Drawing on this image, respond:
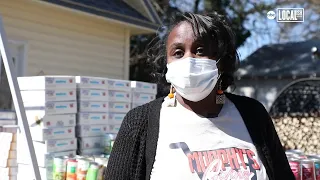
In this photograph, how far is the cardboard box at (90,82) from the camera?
4559 millimetres

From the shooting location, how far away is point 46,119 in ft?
13.8

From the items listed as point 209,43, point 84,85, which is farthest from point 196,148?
point 84,85

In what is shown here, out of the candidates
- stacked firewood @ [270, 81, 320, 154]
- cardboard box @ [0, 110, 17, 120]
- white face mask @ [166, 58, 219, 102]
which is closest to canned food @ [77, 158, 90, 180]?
cardboard box @ [0, 110, 17, 120]

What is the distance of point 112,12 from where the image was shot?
8.33 metres

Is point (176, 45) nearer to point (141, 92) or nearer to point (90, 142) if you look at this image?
point (90, 142)

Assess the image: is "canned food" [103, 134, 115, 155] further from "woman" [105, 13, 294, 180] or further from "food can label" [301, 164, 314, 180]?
"woman" [105, 13, 294, 180]

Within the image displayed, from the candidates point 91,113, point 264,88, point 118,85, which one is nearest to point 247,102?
point 91,113

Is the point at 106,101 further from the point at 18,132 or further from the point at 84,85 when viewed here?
the point at 18,132

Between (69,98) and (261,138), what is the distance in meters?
3.00

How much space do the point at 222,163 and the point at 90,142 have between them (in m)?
3.25

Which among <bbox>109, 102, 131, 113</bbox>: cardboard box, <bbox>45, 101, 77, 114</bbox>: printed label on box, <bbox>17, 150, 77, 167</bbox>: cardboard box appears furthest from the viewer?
<bbox>109, 102, 131, 113</bbox>: cardboard box

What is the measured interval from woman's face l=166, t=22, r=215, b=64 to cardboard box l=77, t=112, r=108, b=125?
9.89 ft

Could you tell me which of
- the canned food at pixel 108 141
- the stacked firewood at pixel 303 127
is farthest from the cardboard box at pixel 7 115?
the stacked firewood at pixel 303 127

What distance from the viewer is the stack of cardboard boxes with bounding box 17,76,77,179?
4.16m
